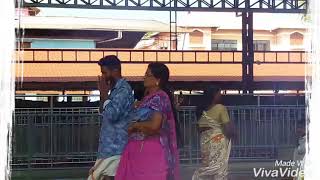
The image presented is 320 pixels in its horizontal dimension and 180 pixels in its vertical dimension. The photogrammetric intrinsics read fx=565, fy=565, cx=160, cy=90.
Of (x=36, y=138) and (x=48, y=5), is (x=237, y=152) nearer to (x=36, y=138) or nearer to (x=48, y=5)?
(x=36, y=138)

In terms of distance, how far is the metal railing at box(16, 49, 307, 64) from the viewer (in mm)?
18156

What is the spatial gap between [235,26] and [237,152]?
24.8 metres

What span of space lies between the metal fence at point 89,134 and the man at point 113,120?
4447mm

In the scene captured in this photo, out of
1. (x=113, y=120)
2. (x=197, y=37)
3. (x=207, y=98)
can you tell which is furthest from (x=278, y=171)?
(x=197, y=37)

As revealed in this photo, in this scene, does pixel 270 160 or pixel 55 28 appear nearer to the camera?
pixel 270 160

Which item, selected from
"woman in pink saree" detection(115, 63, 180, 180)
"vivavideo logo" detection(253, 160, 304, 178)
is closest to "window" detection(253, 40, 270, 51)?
"vivavideo logo" detection(253, 160, 304, 178)

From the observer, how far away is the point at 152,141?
13.8ft

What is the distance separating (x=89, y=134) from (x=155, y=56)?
1058cm

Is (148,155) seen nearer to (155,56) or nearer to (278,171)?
(278,171)

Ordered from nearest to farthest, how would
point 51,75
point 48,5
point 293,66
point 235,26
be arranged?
1. point 48,5
2. point 51,75
3. point 293,66
4. point 235,26

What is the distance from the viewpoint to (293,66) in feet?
68.0

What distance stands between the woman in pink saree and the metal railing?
42.4 ft

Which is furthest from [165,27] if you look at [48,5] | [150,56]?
[48,5]

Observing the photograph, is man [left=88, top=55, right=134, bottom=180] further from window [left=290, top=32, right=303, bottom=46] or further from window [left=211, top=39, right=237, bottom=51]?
window [left=211, top=39, right=237, bottom=51]
